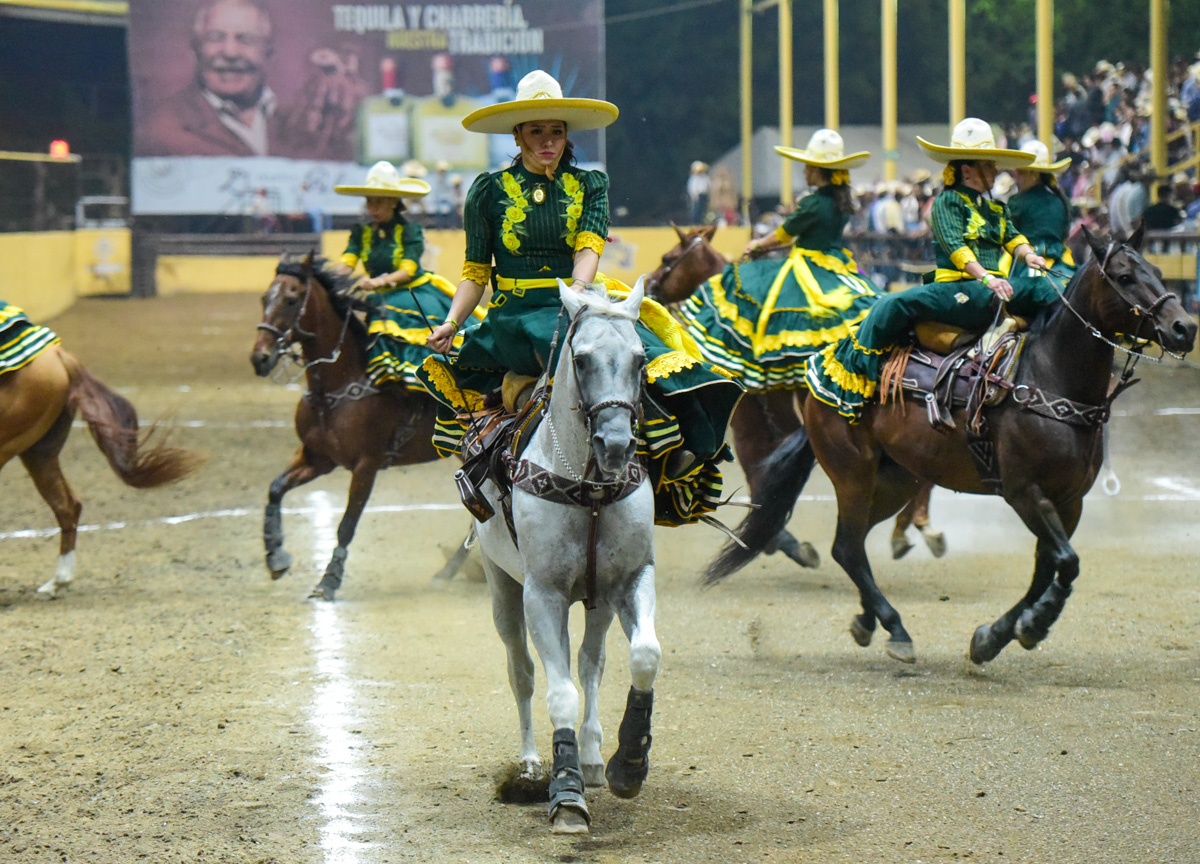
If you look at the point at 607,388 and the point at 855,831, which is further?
the point at 855,831

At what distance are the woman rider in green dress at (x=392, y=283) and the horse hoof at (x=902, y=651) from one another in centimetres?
360

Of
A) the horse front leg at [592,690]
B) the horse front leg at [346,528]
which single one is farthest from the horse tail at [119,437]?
the horse front leg at [592,690]

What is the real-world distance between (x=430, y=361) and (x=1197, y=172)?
18.4 meters

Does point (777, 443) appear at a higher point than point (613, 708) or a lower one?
higher

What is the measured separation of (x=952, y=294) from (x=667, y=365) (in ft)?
9.11

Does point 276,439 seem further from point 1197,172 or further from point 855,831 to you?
point 1197,172

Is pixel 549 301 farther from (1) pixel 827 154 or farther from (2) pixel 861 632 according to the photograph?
(1) pixel 827 154

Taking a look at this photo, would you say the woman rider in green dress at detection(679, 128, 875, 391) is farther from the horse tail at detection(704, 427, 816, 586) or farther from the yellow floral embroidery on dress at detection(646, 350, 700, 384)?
the yellow floral embroidery on dress at detection(646, 350, 700, 384)

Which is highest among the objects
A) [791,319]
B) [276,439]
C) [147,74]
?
[147,74]

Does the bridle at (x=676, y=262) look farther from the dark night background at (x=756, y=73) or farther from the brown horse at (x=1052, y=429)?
the dark night background at (x=756, y=73)

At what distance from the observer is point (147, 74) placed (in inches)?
1355

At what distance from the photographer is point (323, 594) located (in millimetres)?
9148

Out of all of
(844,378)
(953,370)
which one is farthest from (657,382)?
(844,378)

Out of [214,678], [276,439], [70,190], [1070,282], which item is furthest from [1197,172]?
[70,190]
